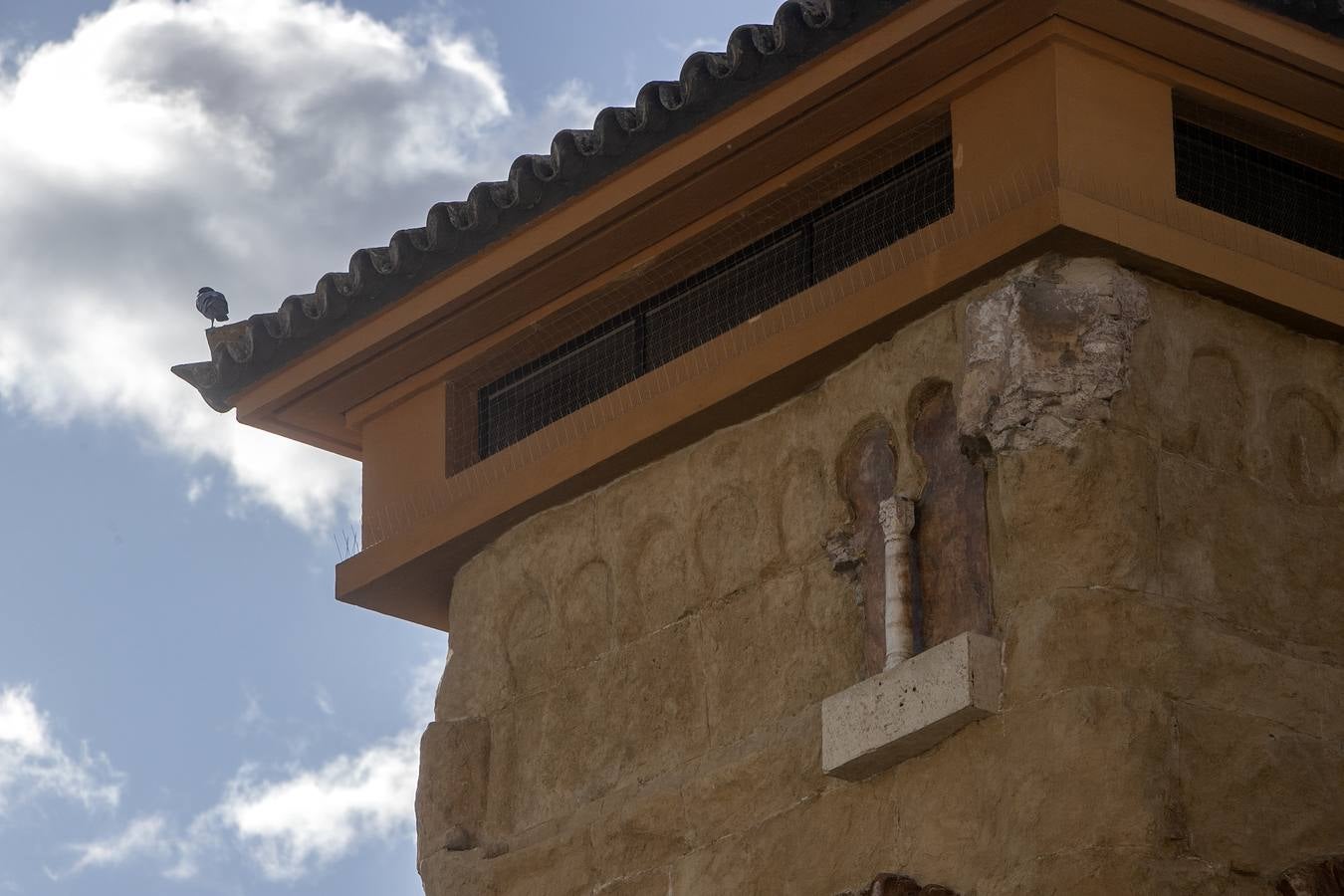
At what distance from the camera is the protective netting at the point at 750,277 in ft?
33.0

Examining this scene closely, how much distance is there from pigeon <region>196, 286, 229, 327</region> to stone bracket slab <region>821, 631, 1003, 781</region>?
3.79m

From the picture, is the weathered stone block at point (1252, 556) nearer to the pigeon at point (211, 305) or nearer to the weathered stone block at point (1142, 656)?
the weathered stone block at point (1142, 656)

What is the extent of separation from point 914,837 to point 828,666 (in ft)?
2.82

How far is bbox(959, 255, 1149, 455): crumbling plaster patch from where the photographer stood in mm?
9625

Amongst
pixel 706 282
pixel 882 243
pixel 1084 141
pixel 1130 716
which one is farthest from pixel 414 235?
pixel 1130 716

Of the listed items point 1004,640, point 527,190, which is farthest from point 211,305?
point 1004,640

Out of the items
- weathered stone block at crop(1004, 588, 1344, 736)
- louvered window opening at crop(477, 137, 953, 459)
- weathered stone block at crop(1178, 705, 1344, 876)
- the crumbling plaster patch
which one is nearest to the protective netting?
louvered window opening at crop(477, 137, 953, 459)

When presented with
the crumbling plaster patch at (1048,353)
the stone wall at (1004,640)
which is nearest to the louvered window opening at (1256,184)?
the stone wall at (1004,640)

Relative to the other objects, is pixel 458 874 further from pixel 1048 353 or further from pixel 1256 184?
pixel 1256 184

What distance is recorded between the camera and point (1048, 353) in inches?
381

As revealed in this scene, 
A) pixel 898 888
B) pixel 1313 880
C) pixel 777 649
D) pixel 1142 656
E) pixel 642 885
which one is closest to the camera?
pixel 1313 880

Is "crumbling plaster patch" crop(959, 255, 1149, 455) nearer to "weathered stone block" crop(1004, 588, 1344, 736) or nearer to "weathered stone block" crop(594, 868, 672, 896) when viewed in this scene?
"weathered stone block" crop(1004, 588, 1344, 736)

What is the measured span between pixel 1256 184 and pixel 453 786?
3876 millimetres

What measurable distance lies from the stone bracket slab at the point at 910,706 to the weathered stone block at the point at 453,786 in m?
1.95
